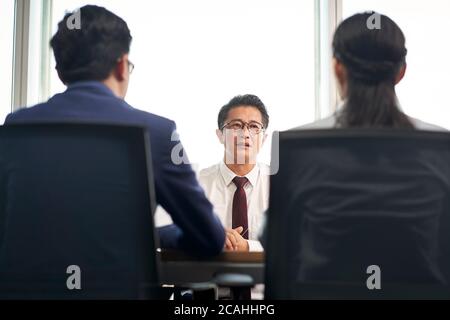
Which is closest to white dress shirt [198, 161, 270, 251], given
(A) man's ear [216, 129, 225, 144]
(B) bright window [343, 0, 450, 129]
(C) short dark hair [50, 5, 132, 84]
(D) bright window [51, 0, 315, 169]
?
(A) man's ear [216, 129, 225, 144]

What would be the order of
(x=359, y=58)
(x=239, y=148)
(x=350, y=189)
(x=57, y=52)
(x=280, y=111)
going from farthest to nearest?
(x=280, y=111)
(x=239, y=148)
(x=57, y=52)
(x=359, y=58)
(x=350, y=189)

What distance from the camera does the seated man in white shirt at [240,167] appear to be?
8.71 feet

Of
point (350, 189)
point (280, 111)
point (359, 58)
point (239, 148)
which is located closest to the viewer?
point (350, 189)

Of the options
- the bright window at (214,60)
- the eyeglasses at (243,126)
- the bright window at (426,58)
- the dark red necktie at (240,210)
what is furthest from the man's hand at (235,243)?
the bright window at (426,58)

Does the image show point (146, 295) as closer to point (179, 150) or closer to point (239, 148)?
point (179, 150)

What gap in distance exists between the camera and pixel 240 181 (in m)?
2.73

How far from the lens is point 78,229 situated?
3.71 ft

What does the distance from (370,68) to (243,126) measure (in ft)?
5.11

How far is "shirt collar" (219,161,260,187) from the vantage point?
276 centimetres

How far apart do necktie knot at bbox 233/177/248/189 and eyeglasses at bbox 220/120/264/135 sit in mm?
276

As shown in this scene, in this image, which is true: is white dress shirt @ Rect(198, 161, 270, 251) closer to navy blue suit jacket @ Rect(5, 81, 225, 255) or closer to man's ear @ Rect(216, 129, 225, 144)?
man's ear @ Rect(216, 129, 225, 144)

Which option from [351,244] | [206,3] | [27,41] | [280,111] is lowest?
[351,244]

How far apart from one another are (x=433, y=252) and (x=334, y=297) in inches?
9.2

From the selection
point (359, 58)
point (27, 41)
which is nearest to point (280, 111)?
point (27, 41)
